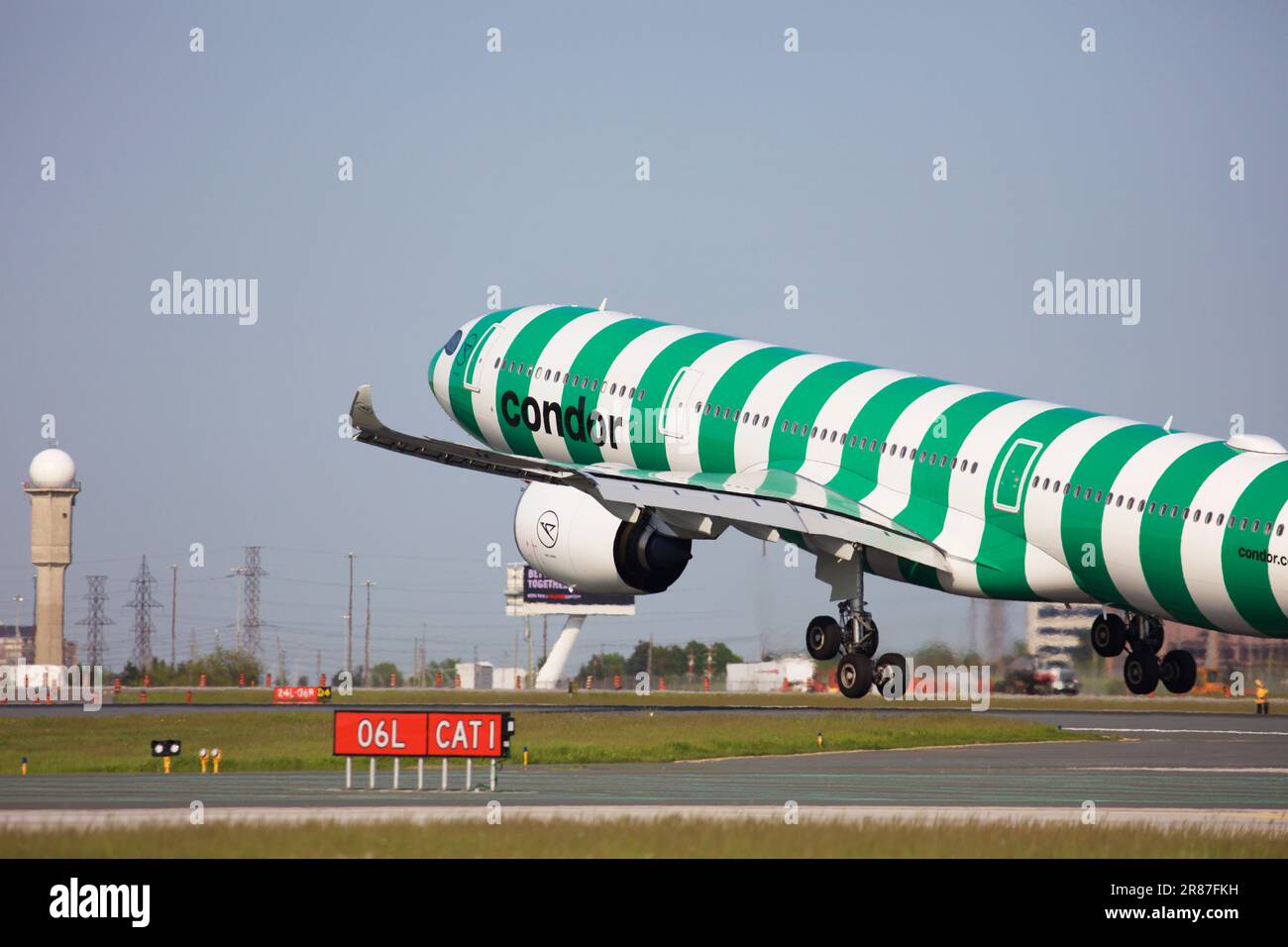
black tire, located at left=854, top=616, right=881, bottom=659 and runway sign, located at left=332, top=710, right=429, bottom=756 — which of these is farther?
black tire, located at left=854, top=616, right=881, bottom=659

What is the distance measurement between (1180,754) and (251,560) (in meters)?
94.4

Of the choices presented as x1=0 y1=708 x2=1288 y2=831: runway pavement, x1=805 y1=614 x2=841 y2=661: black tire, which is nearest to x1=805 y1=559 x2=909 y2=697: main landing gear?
x1=805 y1=614 x2=841 y2=661: black tire

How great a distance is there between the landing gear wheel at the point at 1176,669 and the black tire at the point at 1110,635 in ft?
3.42

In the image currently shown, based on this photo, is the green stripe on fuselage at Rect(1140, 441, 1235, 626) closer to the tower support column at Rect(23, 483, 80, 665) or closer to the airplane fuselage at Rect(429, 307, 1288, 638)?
the airplane fuselage at Rect(429, 307, 1288, 638)

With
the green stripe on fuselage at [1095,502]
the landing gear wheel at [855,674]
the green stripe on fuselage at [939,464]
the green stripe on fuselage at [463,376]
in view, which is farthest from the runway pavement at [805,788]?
the green stripe on fuselage at [463,376]

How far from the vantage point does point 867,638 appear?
47219 mm

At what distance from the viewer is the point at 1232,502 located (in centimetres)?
4084

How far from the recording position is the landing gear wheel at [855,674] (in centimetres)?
4709

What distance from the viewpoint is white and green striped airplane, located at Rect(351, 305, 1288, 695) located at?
4178 centimetres

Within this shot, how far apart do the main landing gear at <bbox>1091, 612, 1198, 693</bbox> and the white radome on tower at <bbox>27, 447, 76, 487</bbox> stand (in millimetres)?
92386

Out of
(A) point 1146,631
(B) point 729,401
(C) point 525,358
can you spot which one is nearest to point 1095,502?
(A) point 1146,631

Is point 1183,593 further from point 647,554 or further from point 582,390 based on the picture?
point 582,390

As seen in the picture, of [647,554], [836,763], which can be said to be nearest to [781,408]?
[647,554]

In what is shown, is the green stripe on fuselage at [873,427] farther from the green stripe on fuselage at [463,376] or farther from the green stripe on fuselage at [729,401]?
the green stripe on fuselage at [463,376]
